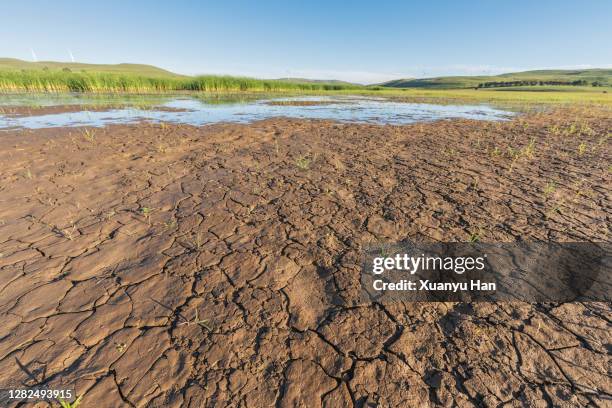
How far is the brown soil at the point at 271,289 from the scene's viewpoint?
2.09 m

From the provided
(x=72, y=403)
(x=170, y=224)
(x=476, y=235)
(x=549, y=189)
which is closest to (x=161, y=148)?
(x=170, y=224)

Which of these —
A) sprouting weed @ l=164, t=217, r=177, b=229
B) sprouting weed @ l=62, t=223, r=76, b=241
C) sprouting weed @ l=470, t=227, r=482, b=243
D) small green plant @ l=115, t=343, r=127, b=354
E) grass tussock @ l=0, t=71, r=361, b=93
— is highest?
grass tussock @ l=0, t=71, r=361, b=93

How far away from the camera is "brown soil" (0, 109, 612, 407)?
209 cm

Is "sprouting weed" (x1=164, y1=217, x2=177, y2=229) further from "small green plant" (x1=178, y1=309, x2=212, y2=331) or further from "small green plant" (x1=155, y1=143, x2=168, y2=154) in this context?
"small green plant" (x1=155, y1=143, x2=168, y2=154)

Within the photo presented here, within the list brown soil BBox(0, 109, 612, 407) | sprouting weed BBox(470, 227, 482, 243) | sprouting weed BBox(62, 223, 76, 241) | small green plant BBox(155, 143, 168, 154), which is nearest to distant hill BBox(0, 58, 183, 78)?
small green plant BBox(155, 143, 168, 154)

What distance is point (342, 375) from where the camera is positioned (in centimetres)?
216

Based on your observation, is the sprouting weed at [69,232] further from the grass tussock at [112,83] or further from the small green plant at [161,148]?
the grass tussock at [112,83]

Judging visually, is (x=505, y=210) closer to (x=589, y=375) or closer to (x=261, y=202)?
(x=589, y=375)

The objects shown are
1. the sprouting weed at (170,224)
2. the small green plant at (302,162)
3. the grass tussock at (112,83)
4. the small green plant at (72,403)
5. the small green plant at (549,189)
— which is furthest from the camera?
the grass tussock at (112,83)

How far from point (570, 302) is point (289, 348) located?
9.81ft

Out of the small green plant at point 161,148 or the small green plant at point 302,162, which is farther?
the small green plant at point 161,148

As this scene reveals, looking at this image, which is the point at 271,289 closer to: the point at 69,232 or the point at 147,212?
the point at 147,212

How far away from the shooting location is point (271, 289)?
3.01 meters

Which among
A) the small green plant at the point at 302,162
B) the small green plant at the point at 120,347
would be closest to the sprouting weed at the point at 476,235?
the small green plant at the point at 302,162
